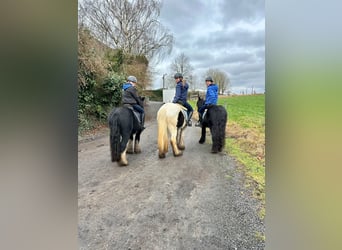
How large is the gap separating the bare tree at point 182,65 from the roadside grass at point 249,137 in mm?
225

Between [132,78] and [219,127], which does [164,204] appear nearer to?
[219,127]

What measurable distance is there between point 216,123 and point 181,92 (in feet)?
0.87

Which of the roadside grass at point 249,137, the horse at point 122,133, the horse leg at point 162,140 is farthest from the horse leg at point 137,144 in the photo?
the roadside grass at point 249,137

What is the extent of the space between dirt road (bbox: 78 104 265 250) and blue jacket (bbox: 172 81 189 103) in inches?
12.7

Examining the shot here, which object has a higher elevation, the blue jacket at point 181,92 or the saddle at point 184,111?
the blue jacket at point 181,92

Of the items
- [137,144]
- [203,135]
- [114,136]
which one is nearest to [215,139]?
[203,135]

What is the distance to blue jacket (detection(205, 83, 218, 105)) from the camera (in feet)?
3.65

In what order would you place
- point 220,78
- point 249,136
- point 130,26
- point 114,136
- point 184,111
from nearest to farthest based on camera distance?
point 249,136 → point 220,78 → point 130,26 → point 114,136 → point 184,111

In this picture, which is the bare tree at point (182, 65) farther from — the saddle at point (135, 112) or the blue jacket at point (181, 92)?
the saddle at point (135, 112)

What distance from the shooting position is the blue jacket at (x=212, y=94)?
3.65 ft

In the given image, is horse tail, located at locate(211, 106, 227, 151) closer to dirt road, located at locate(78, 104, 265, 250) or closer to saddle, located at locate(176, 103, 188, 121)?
dirt road, located at locate(78, 104, 265, 250)

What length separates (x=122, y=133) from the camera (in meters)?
1.29
